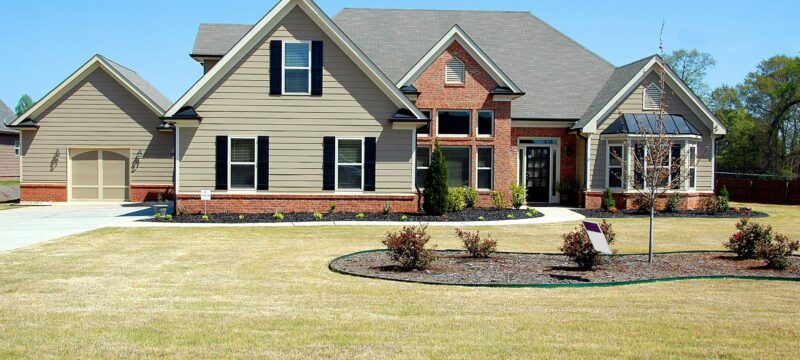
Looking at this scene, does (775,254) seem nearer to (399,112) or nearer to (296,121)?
(399,112)

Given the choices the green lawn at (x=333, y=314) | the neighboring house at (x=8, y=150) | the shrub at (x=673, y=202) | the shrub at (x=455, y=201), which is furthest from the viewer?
the neighboring house at (x=8, y=150)

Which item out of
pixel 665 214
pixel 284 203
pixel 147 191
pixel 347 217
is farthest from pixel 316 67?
pixel 665 214

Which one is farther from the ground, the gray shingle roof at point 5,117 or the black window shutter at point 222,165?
the gray shingle roof at point 5,117

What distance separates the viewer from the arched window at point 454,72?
25891 mm

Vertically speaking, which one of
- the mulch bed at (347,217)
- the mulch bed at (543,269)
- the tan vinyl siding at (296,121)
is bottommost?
the mulch bed at (543,269)

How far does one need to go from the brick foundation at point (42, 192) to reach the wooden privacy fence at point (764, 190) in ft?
105

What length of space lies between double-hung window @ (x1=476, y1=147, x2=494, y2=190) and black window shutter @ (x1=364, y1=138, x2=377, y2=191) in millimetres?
5104

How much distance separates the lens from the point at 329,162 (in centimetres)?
2280

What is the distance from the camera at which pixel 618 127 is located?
26359mm

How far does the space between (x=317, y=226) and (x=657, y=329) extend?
13030 mm

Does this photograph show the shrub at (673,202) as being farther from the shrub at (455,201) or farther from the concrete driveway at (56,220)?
the concrete driveway at (56,220)

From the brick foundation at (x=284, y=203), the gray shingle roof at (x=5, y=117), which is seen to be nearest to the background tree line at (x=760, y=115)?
the brick foundation at (x=284, y=203)

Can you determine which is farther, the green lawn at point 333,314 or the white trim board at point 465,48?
the white trim board at point 465,48

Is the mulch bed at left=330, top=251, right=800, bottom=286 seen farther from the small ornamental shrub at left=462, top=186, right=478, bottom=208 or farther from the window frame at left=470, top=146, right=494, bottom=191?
the window frame at left=470, top=146, right=494, bottom=191
